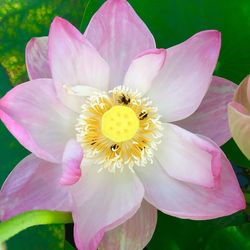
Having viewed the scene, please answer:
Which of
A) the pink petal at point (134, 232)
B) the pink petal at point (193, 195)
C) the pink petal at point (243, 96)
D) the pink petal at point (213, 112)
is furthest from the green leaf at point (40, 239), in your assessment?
the pink petal at point (243, 96)

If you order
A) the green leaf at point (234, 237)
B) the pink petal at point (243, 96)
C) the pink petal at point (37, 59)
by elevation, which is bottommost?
the green leaf at point (234, 237)

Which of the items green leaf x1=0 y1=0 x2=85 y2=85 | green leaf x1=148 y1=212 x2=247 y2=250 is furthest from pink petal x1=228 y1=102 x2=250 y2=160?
green leaf x1=0 y1=0 x2=85 y2=85

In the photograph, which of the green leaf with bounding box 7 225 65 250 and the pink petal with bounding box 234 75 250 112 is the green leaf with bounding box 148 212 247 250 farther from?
the pink petal with bounding box 234 75 250 112

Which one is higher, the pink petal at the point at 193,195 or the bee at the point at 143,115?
the bee at the point at 143,115

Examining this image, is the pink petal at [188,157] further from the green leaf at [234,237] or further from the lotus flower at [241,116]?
the green leaf at [234,237]

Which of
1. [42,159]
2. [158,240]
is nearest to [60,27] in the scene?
[42,159]

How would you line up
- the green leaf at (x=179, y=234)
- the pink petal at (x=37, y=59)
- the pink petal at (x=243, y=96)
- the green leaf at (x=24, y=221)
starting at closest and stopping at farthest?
the green leaf at (x=24, y=221) → the pink petal at (x=243, y=96) → the pink petal at (x=37, y=59) → the green leaf at (x=179, y=234)
